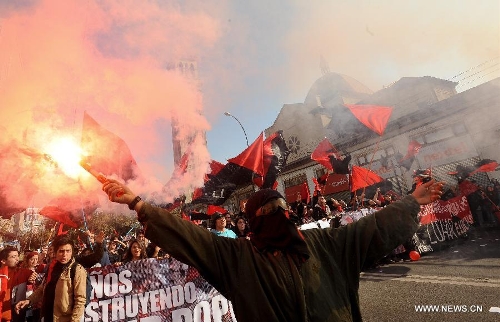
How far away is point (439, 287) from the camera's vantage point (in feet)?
17.4

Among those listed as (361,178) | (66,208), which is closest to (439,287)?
(361,178)

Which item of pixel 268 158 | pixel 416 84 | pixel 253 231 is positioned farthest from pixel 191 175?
pixel 416 84

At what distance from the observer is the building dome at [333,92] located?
101 ft

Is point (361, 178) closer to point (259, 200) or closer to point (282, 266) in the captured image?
point (259, 200)

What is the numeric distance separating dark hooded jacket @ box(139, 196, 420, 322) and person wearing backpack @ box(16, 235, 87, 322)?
2.74 meters

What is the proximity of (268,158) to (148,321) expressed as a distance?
16.5 ft

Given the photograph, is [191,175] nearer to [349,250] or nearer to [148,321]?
[148,321]

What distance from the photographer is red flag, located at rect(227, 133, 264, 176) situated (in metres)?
7.79

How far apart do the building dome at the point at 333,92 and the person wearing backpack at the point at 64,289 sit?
29360 mm

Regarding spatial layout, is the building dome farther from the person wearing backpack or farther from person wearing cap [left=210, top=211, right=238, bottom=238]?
the person wearing backpack

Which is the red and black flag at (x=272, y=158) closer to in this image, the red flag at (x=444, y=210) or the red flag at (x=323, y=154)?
the red flag at (x=323, y=154)

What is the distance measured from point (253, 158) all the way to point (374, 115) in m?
4.95

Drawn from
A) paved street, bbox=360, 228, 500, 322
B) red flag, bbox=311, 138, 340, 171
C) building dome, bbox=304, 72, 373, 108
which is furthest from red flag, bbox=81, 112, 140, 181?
building dome, bbox=304, 72, 373, 108

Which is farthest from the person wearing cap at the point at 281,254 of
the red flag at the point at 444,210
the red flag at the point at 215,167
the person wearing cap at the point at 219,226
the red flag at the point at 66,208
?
the red flag at the point at 444,210
